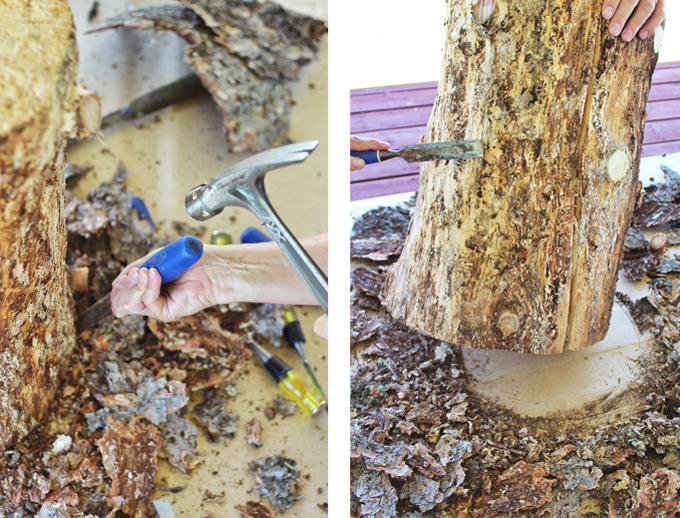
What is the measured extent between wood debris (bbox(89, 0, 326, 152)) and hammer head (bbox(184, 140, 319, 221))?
270 mm

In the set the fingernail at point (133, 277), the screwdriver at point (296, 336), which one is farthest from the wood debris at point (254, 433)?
the fingernail at point (133, 277)

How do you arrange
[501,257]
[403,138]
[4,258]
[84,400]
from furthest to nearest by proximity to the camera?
[403,138] → [501,257] → [84,400] → [4,258]

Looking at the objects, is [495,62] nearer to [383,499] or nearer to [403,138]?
[403,138]

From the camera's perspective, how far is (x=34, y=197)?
61cm

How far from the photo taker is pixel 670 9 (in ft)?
2.91

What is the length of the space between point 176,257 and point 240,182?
0.16 meters

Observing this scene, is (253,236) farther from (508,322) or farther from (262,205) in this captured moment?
(508,322)

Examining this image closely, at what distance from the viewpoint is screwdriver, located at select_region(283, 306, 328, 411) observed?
0.96 metres

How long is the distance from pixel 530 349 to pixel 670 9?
2.22ft

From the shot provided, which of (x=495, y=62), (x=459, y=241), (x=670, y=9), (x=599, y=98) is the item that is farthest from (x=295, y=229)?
(x=670, y=9)

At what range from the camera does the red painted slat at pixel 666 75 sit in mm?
1020

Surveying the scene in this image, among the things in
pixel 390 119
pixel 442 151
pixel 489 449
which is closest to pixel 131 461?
pixel 489 449

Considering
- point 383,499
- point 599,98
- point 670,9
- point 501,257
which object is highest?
point 670,9

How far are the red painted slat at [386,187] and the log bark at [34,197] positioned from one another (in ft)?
2.40
